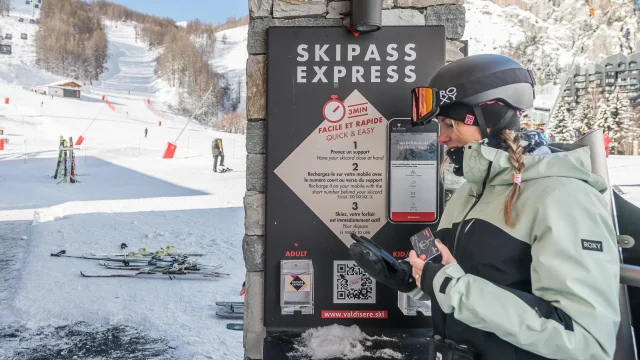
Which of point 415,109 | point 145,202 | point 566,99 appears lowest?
point 145,202

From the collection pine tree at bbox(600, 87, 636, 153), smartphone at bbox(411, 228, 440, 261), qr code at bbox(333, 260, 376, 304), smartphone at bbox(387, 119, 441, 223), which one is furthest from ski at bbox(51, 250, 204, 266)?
pine tree at bbox(600, 87, 636, 153)

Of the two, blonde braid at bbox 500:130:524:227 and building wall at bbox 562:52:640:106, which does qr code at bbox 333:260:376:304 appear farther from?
building wall at bbox 562:52:640:106

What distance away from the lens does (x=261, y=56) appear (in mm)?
1940

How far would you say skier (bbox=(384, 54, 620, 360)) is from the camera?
0.96 meters

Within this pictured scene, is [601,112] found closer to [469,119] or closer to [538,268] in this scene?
[469,119]

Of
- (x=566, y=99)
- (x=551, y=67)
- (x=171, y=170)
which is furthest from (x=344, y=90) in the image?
(x=551, y=67)

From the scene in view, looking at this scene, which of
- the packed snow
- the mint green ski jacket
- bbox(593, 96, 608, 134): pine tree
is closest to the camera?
the mint green ski jacket

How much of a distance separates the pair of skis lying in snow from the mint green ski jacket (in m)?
6.08

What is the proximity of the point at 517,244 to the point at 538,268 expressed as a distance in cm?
8

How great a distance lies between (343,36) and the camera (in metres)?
1.88

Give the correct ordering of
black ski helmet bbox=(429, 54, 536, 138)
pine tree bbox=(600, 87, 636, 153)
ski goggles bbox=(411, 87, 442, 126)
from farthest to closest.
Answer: pine tree bbox=(600, 87, 636, 153) < ski goggles bbox=(411, 87, 442, 126) < black ski helmet bbox=(429, 54, 536, 138)

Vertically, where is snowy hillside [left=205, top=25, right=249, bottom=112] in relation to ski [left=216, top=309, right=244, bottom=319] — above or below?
above

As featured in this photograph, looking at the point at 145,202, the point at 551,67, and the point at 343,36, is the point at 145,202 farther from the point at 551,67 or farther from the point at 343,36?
the point at 551,67

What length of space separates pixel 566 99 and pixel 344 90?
27.2 metres
